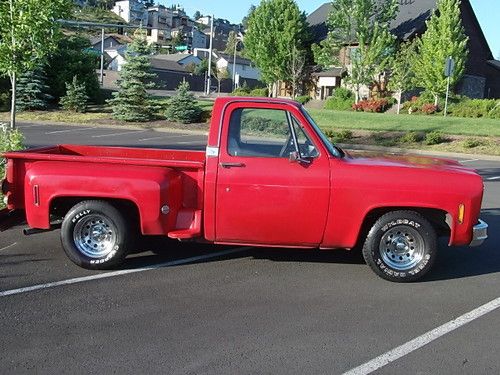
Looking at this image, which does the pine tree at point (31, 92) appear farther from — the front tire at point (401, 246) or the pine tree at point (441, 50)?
the front tire at point (401, 246)

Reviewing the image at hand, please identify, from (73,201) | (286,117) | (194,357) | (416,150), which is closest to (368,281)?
(286,117)

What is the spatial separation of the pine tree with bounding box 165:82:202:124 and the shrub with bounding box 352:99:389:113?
14.1 metres

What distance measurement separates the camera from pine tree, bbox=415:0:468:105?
123 feet

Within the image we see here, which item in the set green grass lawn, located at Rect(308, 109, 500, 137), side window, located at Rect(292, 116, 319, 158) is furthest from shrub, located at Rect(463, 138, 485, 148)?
side window, located at Rect(292, 116, 319, 158)

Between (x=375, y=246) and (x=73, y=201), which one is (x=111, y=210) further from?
(x=375, y=246)

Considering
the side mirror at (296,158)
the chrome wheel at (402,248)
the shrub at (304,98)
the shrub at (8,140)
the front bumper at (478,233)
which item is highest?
the shrub at (304,98)

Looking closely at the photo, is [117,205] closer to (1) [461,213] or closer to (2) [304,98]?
(1) [461,213]

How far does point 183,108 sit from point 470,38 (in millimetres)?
30769

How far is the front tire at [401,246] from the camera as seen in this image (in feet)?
19.0

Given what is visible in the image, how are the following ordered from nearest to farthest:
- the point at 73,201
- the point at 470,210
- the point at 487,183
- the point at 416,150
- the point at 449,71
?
the point at 470,210 → the point at 73,201 → the point at 487,183 → the point at 416,150 → the point at 449,71

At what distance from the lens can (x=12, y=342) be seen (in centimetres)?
429

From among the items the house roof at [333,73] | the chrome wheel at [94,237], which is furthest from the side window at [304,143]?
the house roof at [333,73]

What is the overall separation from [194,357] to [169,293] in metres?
1.38

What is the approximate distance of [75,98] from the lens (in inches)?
1304
